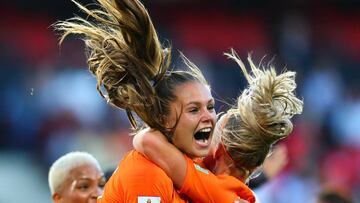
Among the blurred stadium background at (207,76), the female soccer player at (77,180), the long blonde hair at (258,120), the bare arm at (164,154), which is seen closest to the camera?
the bare arm at (164,154)

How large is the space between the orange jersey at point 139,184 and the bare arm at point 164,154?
28mm

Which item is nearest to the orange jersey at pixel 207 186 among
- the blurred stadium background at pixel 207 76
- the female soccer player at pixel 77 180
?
the female soccer player at pixel 77 180

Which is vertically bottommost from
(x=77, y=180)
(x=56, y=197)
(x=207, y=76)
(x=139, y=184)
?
(x=207, y=76)

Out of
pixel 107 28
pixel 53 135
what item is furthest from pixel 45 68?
pixel 107 28

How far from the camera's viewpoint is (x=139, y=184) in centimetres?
363

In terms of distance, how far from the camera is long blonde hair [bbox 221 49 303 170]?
4.02 m

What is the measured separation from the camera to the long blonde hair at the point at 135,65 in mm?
3820

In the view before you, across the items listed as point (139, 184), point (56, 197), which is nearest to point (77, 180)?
point (56, 197)

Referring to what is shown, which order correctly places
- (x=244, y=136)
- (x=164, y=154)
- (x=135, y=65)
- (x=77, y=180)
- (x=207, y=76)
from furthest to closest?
1. (x=207, y=76)
2. (x=77, y=180)
3. (x=244, y=136)
4. (x=135, y=65)
5. (x=164, y=154)

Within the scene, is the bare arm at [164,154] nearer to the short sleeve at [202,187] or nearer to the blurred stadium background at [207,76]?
the short sleeve at [202,187]

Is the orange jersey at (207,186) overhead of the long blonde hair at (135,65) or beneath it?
beneath

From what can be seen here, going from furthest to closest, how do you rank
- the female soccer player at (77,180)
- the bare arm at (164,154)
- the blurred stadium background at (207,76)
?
the blurred stadium background at (207,76), the female soccer player at (77,180), the bare arm at (164,154)

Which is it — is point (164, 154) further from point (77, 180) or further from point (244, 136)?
point (77, 180)

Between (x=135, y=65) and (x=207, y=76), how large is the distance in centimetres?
958
